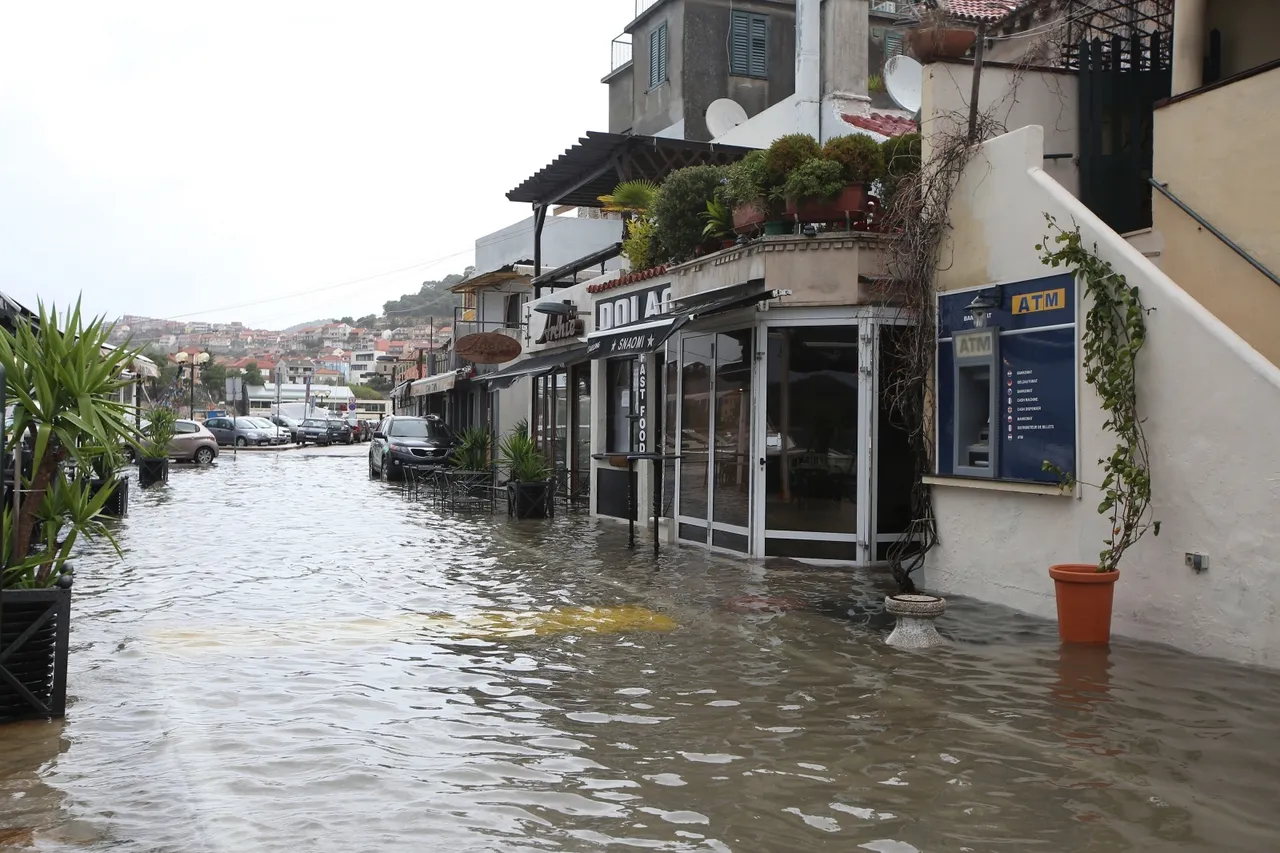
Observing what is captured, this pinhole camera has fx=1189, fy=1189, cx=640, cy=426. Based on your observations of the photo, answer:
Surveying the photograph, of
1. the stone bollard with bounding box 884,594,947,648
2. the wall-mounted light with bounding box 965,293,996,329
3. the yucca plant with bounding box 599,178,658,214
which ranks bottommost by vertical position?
the stone bollard with bounding box 884,594,947,648

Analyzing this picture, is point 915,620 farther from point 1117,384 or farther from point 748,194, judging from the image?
point 748,194

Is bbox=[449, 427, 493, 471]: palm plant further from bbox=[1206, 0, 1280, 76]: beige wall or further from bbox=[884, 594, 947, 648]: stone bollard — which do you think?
bbox=[884, 594, 947, 648]: stone bollard

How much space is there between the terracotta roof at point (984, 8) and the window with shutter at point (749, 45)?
21099mm

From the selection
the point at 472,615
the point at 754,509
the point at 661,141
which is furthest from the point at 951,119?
the point at 661,141

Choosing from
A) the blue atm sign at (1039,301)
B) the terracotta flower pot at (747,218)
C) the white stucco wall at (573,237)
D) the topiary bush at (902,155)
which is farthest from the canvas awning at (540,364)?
the white stucco wall at (573,237)

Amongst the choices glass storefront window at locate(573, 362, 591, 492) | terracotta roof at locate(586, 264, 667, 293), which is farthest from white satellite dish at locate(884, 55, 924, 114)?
glass storefront window at locate(573, 362, 591, 492)

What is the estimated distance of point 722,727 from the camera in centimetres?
621

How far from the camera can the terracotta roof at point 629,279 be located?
1583 cm

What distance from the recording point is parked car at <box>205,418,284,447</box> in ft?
168

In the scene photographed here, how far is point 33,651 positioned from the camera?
6.14 metres

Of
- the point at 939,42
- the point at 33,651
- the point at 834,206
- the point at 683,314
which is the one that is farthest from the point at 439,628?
the point at 939,42

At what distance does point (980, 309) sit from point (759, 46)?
26.5 meters

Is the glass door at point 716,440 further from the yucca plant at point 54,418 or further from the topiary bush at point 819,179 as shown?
the yucca plant at point 54,418

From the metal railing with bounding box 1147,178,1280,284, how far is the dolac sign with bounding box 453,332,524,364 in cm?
1385
